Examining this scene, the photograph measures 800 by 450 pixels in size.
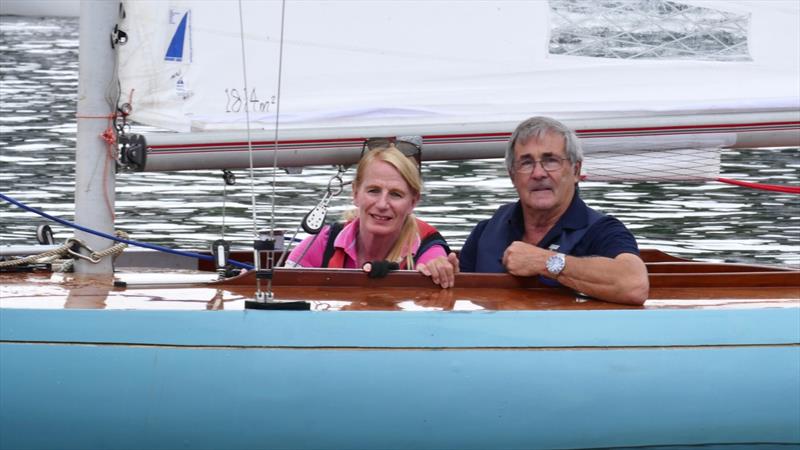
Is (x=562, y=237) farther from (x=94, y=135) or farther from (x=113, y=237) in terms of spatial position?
(x=94, y=135)

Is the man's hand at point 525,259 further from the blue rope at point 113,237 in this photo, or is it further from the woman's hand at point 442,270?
the blue rope at point 113,237

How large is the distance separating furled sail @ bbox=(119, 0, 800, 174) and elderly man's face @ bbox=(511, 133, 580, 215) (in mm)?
760

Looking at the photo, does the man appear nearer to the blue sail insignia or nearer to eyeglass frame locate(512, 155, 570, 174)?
eyeglass frame locate(512, 155, 570, 174)

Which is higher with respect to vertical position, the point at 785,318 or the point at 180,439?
the point at 785,318

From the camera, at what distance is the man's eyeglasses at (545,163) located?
4.92 metres

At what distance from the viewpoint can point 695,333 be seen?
15.1ft

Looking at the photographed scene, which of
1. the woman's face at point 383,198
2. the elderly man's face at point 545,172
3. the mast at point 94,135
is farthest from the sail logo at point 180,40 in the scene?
the elderly man's face at point 545,172

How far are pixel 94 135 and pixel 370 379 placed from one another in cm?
152

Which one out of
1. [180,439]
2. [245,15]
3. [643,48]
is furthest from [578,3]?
[180,439]

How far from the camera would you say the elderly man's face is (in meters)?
4.92

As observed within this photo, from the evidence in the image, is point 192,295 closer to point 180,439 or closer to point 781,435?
point 180,439

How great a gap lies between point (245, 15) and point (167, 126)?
1.71ft

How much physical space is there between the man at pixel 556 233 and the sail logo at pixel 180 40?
1344mm

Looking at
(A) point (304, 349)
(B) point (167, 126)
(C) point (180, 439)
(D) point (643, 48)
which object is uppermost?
(D) point (643, 48)
